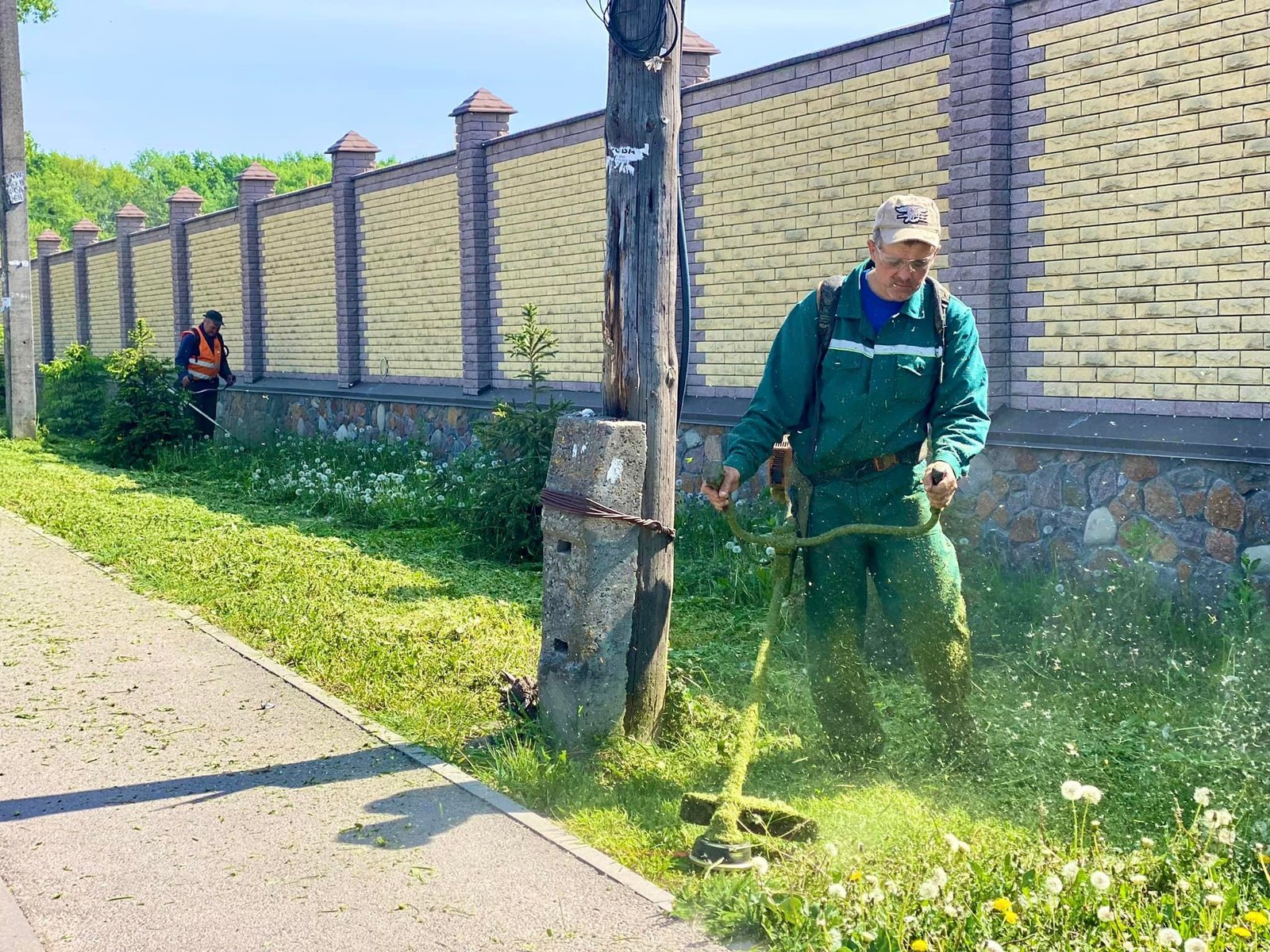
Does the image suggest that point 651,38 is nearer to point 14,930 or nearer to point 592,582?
point 592,582

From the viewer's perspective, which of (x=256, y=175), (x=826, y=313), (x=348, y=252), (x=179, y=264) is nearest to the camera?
(x=826, y=313)

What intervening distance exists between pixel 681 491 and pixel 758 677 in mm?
5821

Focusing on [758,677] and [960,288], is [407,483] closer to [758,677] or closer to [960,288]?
[960,288]

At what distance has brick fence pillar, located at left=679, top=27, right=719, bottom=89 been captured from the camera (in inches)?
441

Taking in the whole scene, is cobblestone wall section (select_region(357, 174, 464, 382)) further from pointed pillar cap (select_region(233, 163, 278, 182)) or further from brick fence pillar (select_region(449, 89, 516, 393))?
pointed pillar cap (select_region(233, 163, 278, 182))

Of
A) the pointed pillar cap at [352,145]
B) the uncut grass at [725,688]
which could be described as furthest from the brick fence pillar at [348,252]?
the uncut grass at [725,688]

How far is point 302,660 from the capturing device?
22.7ft

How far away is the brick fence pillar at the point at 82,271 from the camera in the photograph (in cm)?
2883

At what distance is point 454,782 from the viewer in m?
5.07

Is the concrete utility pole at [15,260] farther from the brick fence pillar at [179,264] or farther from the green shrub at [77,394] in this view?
the brick fence pillar at [179,264]

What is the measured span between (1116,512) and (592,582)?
347cm

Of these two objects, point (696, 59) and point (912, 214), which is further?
point (696, 59)

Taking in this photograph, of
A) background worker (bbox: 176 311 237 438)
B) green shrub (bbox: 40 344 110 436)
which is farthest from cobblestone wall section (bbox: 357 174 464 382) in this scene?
green shrub (bbox: 40 344 110 436)

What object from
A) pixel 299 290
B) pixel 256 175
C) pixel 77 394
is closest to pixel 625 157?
pixel 299 290
